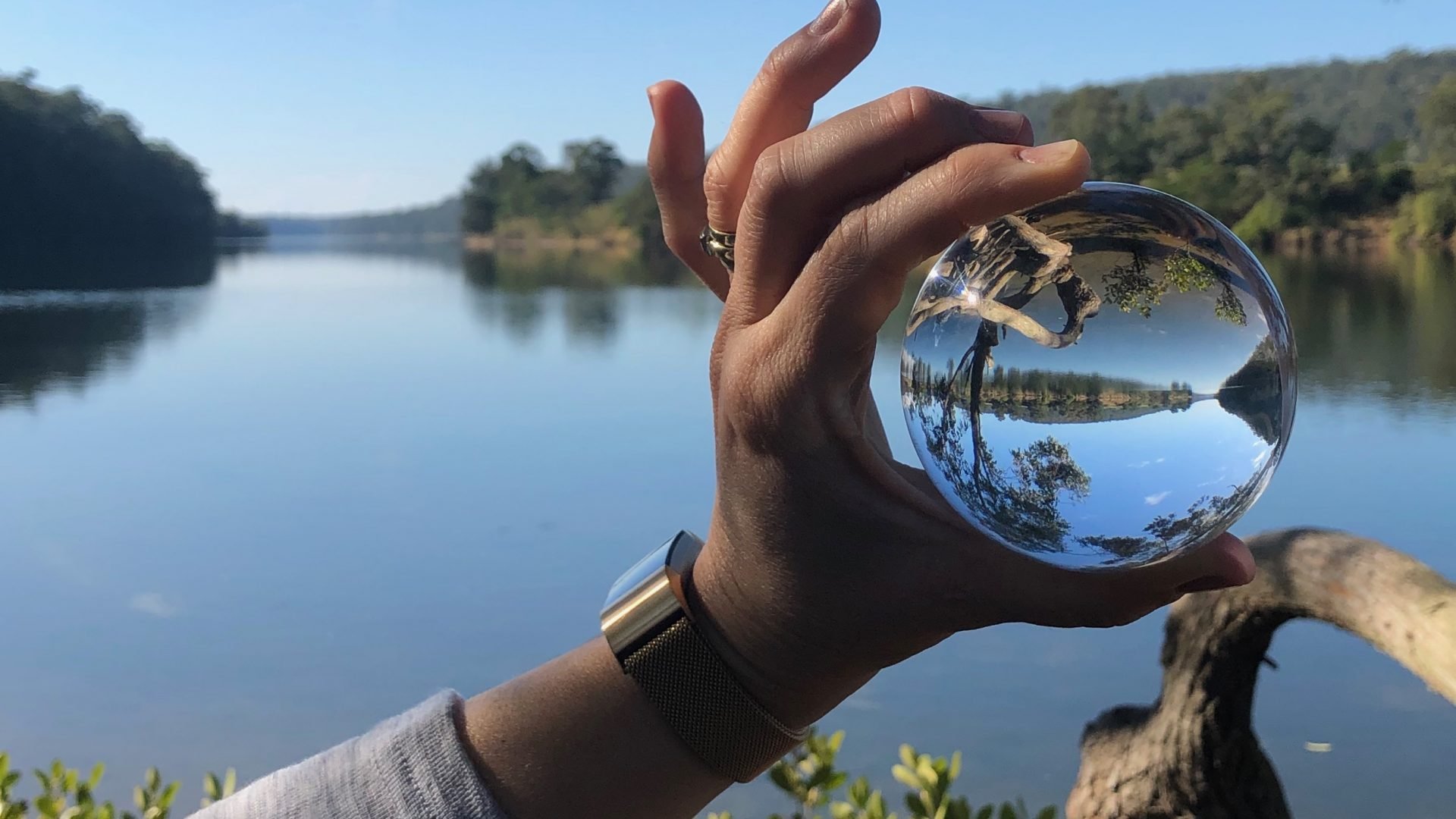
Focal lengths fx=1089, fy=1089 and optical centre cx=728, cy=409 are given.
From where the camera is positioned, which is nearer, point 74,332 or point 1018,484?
point 1018,484

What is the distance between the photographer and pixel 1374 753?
3.95m

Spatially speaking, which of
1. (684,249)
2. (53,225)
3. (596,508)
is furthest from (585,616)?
(53,225)

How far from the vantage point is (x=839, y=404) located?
886 millimetres

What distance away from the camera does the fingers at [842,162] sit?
0.80 m

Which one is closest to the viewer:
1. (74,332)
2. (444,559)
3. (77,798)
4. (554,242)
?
(77,798)

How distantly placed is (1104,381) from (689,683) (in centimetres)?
49

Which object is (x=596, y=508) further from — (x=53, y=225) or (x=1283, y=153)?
(x=53, y=225)

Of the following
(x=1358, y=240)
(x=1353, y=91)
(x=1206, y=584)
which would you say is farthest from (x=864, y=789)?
(x=1353, y=91)

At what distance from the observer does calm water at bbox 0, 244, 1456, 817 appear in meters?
4.14

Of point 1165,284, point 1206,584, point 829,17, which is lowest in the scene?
point 1206,584

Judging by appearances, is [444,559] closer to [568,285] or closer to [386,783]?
[386,783]

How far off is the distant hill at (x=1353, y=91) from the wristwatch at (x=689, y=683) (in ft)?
87.6

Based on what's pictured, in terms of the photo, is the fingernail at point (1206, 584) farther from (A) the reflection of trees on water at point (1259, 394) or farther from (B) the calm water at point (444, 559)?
(B) the calm water at point (444, 559)

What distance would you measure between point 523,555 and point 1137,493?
5304mm
